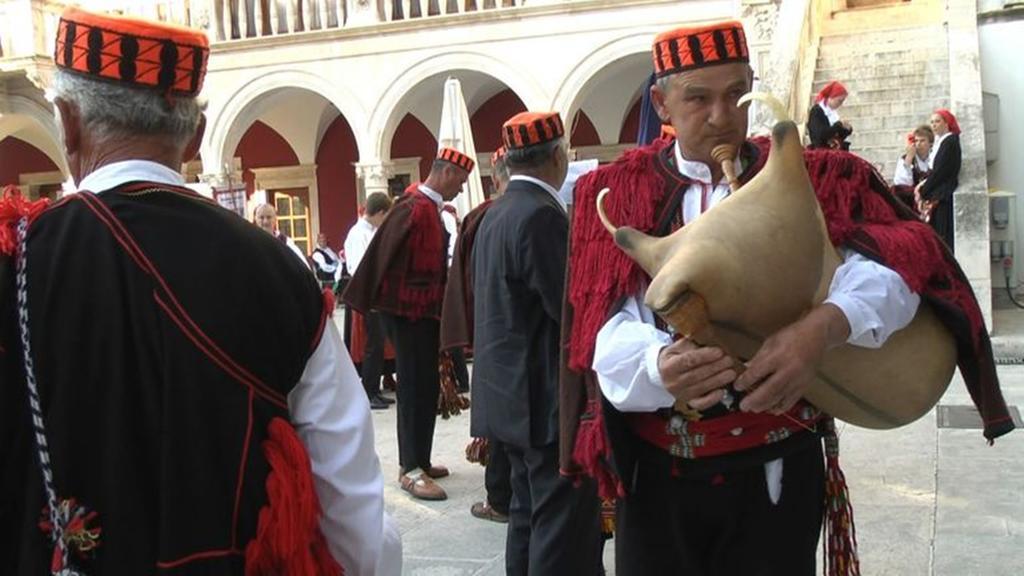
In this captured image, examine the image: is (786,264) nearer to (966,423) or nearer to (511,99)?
(966,423)

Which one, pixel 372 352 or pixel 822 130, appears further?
pixel 822 130

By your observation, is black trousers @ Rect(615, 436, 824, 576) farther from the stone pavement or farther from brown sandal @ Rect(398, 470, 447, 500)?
brown sandal @ Rect(398, 470, 447, 500)

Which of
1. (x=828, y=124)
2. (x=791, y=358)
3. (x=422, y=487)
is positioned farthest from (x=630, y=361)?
(x=828, y=124)

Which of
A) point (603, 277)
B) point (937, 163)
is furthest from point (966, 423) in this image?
point (603, 277)

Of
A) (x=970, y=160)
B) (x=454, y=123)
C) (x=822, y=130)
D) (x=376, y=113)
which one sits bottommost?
(x=970, y=160)

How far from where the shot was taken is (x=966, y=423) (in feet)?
21.6

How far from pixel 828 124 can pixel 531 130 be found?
276 inches

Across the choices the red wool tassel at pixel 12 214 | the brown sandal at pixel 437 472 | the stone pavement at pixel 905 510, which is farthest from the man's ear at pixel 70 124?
the brown sandal at pixel 437 472

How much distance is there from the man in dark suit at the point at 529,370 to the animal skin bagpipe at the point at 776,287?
1586mm

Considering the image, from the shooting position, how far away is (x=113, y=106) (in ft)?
5.97

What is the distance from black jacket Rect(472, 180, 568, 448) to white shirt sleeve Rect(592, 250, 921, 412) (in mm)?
1453

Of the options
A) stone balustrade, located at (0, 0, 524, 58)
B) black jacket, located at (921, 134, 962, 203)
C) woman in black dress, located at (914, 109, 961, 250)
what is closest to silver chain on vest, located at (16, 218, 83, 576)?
→ woman in black dress, located at (914, 109, 961, 250)

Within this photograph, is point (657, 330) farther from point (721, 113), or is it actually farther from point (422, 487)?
point (422, 487)

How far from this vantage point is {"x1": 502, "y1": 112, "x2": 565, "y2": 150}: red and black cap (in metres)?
4.19
